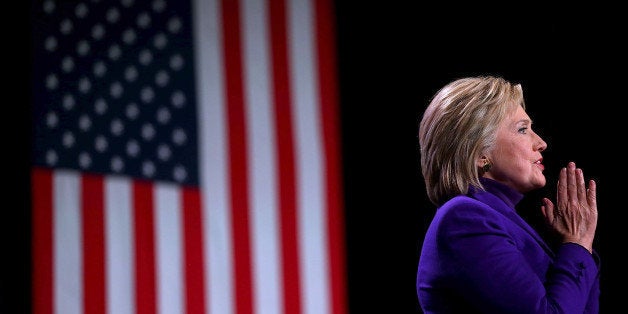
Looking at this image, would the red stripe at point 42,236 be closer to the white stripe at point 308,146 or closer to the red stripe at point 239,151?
the red stripe at point 239,151

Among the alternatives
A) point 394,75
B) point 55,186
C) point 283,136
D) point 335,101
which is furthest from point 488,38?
point 55,186

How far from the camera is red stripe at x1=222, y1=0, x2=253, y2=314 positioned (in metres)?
2.14

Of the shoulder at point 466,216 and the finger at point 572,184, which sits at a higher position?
the finger at point 572,184

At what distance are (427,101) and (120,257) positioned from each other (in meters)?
0.84

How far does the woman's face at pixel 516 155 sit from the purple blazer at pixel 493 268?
0.20 feet

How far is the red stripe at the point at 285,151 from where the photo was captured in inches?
83.8

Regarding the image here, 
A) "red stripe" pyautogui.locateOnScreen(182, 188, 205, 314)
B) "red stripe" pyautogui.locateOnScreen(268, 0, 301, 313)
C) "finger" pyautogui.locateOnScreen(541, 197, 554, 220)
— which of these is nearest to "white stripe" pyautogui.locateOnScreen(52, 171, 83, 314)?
"red stripe" pyautogui.locateOnScreen(182, 188, 205, 314)

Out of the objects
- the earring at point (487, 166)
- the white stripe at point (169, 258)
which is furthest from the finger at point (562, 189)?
the white stripe at point (169, 258)

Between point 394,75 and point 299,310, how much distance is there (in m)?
0.62

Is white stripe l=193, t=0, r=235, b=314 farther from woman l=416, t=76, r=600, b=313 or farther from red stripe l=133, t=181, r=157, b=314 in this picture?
woman l=416, t=76, r=600, b=313

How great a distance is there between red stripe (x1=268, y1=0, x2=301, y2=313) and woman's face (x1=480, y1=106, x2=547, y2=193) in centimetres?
86

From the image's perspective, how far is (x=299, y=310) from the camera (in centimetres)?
215

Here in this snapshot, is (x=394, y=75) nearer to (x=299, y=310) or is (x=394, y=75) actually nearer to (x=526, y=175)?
(x=299, y=310)

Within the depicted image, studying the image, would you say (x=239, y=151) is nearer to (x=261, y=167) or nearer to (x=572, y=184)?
(x=261, y=167)
